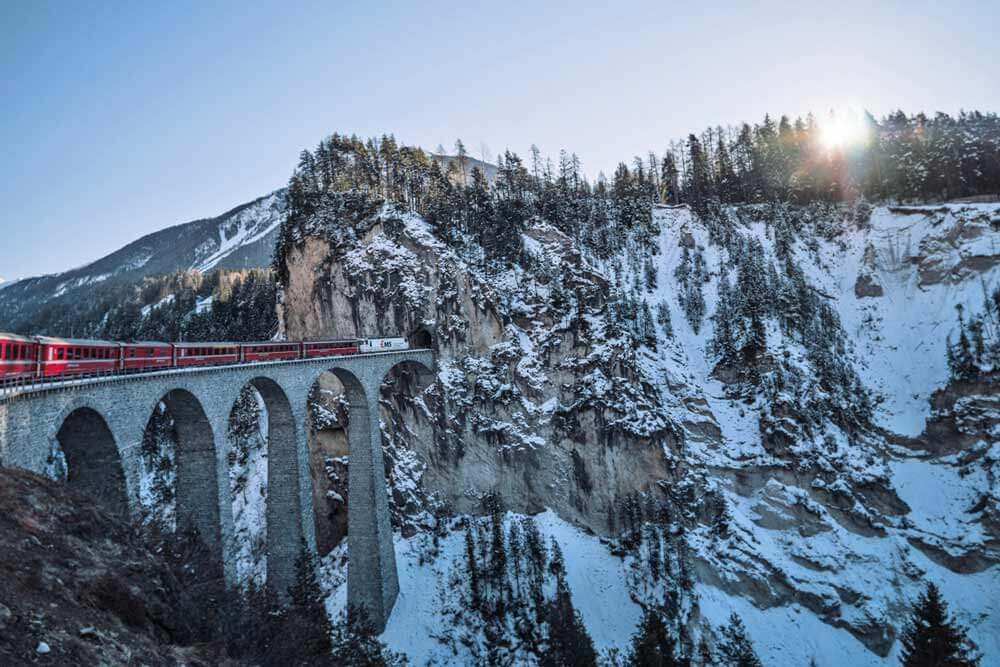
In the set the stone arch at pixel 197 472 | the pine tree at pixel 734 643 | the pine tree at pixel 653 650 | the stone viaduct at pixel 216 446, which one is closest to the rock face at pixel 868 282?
the pine tree at pixel 734 643

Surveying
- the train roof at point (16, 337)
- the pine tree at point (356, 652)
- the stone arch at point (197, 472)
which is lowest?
Result: the pine tree at point (356, 652)

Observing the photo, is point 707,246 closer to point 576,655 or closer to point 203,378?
point 576,655

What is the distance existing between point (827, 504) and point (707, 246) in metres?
37.2

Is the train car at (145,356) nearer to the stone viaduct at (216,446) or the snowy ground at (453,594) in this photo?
the stone viaduct at (216,446)

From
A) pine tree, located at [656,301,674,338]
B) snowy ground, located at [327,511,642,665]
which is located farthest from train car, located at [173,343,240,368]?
pine tree, located at [656,301,674,338]

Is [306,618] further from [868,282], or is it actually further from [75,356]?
[868,282]

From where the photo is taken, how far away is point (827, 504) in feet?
143

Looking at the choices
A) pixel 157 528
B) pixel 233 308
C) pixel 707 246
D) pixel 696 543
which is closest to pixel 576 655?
pixel 696 543

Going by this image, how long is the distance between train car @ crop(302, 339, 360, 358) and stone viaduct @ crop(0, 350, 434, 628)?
1666mm

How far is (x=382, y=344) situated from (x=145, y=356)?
22.8m

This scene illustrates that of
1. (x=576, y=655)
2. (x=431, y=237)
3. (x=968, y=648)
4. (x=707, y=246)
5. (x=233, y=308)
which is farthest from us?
(x=233, y=308)

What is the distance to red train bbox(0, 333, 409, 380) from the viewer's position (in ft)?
51.2

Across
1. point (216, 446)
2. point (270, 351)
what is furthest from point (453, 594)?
point (216, 446)

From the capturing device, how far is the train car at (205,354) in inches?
911
